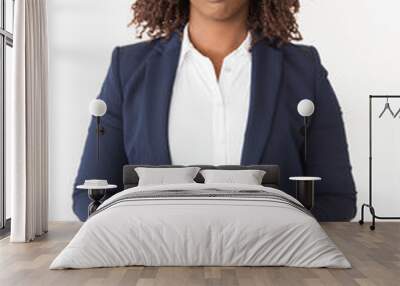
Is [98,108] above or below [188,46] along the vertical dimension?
below

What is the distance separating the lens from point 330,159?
675 centimetres

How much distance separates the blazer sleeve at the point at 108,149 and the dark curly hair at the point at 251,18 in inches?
19.0

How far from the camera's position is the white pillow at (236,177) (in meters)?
6.05

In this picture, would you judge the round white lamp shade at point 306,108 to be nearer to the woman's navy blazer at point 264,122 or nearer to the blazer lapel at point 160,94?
the woman's navy blazer at point 264,122

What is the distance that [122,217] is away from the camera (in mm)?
4410

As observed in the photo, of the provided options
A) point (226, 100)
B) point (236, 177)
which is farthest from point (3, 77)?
point (236, 177)

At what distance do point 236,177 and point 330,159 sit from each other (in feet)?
4.08

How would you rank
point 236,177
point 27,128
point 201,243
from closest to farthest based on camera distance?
point 201,243, point 27,128, point 236,177

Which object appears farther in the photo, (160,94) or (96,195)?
(160,94)

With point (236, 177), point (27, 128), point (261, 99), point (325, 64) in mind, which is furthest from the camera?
point (325, 64)

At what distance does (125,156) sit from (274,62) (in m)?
1.85

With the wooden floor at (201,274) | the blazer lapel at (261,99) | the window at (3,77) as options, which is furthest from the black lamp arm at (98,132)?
the wooden floor at (201,274)

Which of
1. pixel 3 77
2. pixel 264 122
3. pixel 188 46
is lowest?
pixel 264 122

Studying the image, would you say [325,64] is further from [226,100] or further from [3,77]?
[3,77]
